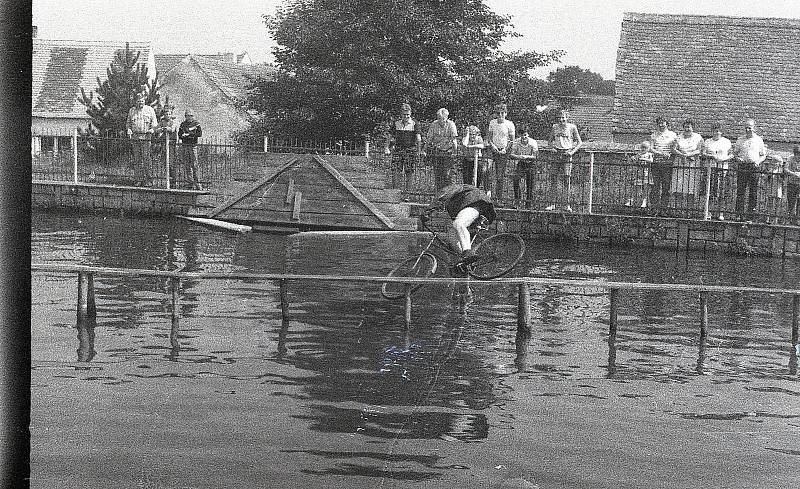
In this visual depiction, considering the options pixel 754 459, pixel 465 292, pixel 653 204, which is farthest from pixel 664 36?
pixel 754 459

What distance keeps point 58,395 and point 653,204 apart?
16.9m

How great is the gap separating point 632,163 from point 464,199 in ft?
32.7

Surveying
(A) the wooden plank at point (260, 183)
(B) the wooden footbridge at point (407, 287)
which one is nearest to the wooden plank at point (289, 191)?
(A) the wooden plank at point (260, 183)

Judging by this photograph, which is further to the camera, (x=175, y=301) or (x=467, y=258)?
(x=467, y=258)

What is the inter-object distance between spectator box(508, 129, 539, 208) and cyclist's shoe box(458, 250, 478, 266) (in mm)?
9897

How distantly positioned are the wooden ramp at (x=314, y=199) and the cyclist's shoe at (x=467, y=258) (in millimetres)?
8141

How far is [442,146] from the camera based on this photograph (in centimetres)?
2302

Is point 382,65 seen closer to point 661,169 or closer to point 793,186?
point 661,169

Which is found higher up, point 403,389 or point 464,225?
point 464,225

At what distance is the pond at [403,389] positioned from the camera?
22.2 ft

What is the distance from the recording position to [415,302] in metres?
13.8

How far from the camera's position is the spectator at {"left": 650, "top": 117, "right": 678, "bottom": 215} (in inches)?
889

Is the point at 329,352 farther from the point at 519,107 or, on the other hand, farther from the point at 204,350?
the point at 519,107

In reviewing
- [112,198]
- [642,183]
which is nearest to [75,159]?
[112,198]
